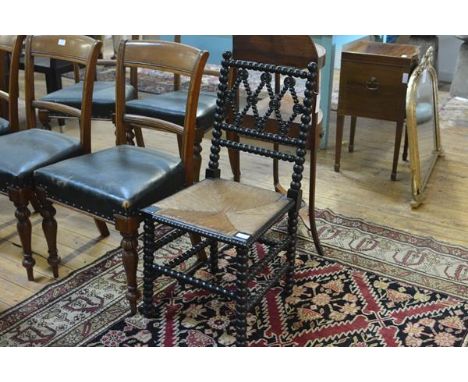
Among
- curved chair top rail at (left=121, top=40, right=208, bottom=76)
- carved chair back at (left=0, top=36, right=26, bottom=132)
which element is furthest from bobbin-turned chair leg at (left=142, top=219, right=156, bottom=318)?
carved chair back at (left=0, top=36, right=26, bottom=132)

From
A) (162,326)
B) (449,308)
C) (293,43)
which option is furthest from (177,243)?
(449,308)

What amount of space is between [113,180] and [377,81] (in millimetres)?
1693

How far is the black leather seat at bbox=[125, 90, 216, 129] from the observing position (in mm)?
2711

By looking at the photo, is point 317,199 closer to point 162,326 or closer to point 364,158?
point 364,158

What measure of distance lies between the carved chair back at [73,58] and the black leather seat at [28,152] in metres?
0.09

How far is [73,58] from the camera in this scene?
7.59ft

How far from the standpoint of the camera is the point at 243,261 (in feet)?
5.69

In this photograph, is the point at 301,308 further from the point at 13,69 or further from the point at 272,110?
the point at 13,69

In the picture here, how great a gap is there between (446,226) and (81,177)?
171cm

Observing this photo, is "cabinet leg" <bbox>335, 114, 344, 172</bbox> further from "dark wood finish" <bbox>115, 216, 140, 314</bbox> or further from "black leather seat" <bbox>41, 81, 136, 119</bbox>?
"dark wood finish" <bbox>115, 216, 140, 314</bbox>

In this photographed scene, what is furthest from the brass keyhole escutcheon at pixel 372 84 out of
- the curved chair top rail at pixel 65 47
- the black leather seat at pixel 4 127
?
the black leather seat at pixel 4 127

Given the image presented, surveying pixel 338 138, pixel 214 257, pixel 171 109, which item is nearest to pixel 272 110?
pixel 214 257

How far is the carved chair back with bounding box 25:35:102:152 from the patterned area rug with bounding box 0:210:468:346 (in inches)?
23.5

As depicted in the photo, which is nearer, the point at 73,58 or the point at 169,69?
the point at 169,69
